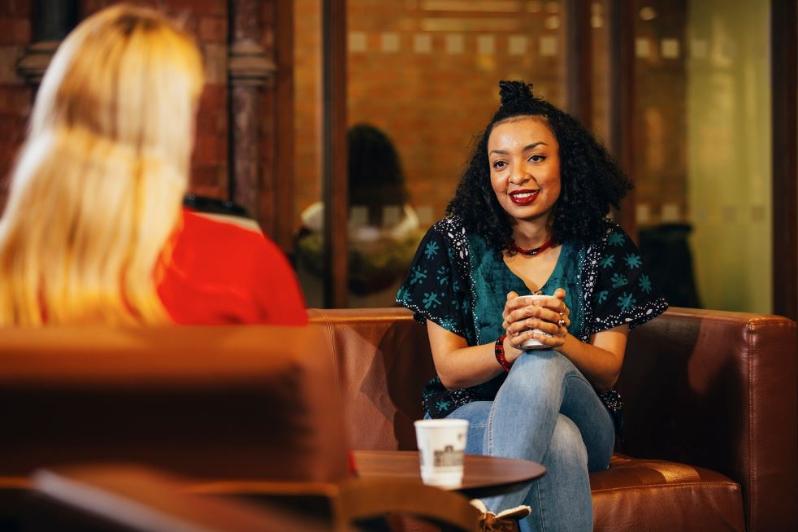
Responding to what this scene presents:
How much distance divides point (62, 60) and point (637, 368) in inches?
81.7

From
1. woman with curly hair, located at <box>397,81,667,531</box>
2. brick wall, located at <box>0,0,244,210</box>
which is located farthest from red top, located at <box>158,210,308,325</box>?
brick wall, located at <box>0,0,244,210</box>

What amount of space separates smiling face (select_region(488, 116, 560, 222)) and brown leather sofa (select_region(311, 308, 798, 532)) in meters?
0.43

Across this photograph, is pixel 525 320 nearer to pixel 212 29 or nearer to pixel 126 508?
pixel 126 508

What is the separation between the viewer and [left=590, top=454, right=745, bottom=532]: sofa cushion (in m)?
2.65

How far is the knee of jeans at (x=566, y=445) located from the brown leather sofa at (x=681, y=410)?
0.83 ft

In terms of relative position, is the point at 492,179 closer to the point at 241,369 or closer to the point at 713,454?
the point at 713,454

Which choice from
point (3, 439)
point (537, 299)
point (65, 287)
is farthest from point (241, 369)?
point (537, 299)

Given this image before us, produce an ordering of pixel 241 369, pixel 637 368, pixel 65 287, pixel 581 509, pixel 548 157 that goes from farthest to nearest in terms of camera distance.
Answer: pixel 637 368
pixel 548 157
pixel 581 509
pixel 65 287
pixel 241 369

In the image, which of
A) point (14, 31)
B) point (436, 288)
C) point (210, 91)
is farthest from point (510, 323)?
point (14, 31)

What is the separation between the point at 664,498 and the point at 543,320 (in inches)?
23.1

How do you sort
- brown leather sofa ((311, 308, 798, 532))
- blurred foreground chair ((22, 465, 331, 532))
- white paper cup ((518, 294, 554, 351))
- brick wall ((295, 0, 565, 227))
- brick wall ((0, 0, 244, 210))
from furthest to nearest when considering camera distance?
brick wall ((295, 0, 565, 227)) < brick wall ((0, 0, 244, 210)) < brown leather sofa ((311, 308, 798, 532)) < white paper cup ((518, 294, 554, 351)) < blurred foreground chair ((22, 465, 331, 532))

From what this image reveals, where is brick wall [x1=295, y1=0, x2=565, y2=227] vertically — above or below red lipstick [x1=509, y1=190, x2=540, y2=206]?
above

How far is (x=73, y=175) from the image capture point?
1338mm

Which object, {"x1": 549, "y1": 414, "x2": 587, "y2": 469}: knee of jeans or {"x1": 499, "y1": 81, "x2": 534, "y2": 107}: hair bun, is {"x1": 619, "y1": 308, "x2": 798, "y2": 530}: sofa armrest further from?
{"x1": 499, "y1": 81, "x2": 534, "y2": 107}: hair bun
